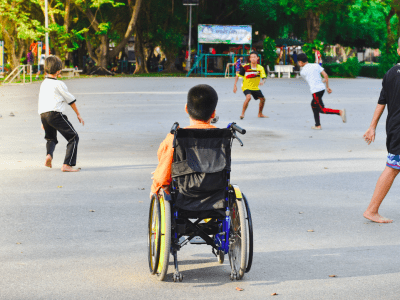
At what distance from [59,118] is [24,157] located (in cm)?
175

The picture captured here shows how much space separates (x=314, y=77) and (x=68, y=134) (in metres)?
7.18

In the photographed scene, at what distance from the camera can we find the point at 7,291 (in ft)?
14.4

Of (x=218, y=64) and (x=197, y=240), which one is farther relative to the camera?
(x=218, y=64)

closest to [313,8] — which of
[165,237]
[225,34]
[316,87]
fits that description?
[225,34]

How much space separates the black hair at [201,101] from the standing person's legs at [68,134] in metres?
4.71

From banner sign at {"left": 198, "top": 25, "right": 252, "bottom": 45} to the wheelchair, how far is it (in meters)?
45.0

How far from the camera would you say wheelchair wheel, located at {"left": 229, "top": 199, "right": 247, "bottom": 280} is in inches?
174

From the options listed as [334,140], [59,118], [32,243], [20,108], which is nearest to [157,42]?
[20,108]

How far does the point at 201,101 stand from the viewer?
4625mm

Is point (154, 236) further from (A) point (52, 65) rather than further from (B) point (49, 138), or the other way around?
(B) point (49, 138)

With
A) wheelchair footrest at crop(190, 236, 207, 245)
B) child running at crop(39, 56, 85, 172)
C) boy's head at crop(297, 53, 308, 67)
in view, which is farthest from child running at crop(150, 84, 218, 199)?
boy's head at crop(297, 53, 308, 67)

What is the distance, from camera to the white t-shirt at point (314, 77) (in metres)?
14.7

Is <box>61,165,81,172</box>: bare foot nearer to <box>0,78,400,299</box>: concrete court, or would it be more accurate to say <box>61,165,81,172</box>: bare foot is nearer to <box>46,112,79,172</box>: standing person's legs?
<box>46,112,79,172</box>: standing person's legs

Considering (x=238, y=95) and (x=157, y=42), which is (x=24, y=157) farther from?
(x=157, y=42)
